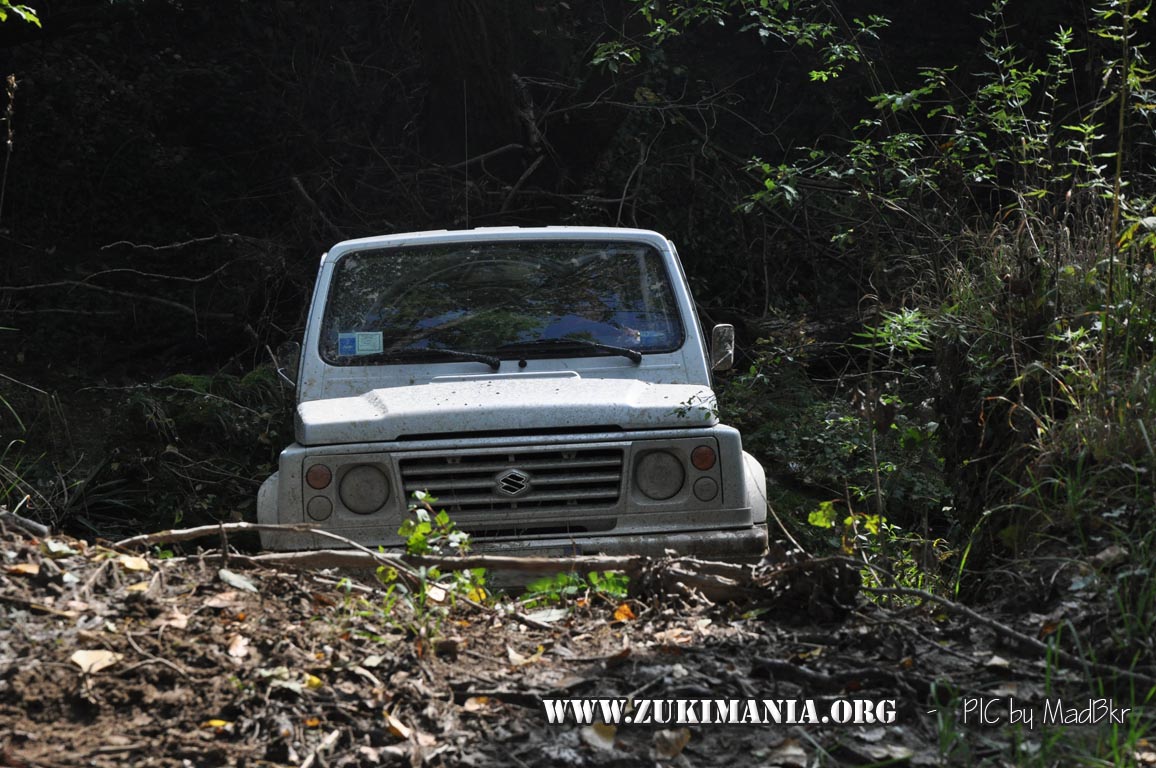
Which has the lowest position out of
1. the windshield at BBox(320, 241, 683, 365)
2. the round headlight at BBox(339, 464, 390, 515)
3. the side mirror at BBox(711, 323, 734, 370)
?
the round headlight at BBox(339, 464, 390, 515)

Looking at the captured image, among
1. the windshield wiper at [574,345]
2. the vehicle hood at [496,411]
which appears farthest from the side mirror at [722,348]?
the vehicle hood at [496,411]

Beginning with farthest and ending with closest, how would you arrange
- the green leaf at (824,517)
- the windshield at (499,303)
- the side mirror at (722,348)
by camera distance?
the side mirror at (722,348), the windshield at (499,303), the green leaf at (824,517)

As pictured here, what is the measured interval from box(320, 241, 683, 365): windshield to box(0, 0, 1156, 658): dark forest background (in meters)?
1.80

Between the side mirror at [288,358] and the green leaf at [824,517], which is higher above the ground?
the side mirror at [288,358]

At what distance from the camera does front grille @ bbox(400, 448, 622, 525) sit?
442 centimetres

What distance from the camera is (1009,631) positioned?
10.4ft

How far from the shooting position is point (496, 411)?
4445 millimetres

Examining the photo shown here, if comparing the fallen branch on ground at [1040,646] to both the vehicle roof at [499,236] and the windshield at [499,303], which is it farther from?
the vehicle roof at [499,236]

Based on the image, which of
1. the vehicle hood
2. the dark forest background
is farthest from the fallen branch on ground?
the dark forest background

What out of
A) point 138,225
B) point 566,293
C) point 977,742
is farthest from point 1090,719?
point 138,225

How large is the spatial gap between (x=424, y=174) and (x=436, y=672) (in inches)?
343

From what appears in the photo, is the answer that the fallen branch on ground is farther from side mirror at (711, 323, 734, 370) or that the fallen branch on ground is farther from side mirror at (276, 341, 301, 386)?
side mirror at (276, 341, 301, 386)

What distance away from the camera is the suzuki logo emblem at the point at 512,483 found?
A: 4426 millimetres

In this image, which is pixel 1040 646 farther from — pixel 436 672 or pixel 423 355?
pixel 423 355
